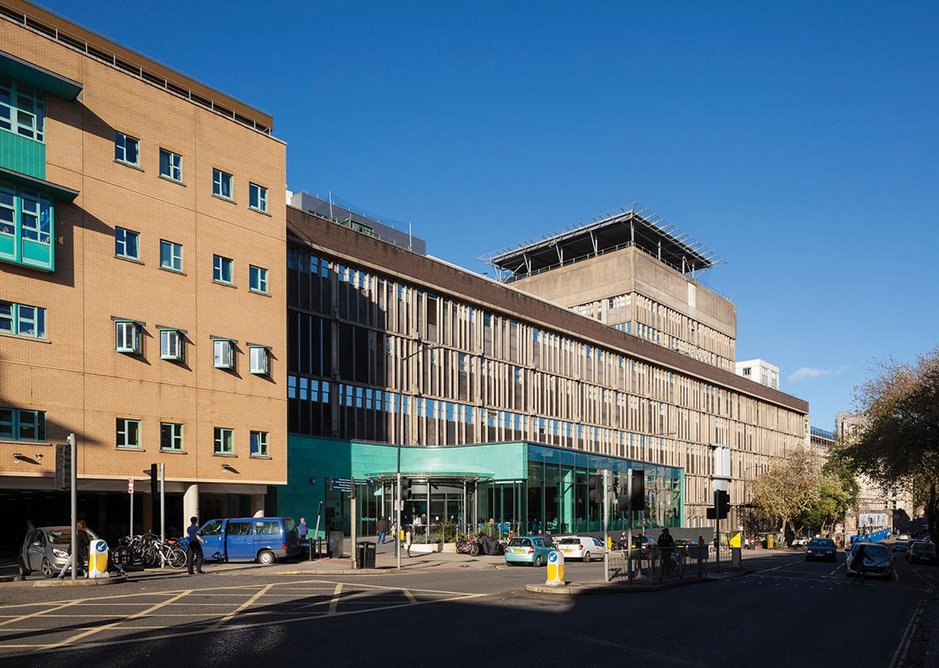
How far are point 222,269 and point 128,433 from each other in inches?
364

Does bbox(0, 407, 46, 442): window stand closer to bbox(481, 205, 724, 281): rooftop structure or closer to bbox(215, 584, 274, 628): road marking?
bbox(215, 584, 274, 628): road marking

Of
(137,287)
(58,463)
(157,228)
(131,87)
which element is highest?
(131,87)

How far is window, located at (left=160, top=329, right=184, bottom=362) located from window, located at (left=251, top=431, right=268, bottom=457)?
600 centimetres

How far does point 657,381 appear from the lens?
3688 inches

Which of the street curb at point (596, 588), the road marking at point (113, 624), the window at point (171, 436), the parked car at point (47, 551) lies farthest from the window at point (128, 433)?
the street curb at point (596, 588)

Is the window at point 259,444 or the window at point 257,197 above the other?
the window at point 257,197

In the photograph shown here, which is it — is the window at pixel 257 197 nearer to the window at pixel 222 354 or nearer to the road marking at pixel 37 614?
the window at pixel 222 354

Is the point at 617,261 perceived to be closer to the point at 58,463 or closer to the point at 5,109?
the point at 5,109

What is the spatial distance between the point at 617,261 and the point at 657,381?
45.4ft

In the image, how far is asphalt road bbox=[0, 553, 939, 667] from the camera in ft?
45.3

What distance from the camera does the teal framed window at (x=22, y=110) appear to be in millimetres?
35000

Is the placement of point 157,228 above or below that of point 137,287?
above

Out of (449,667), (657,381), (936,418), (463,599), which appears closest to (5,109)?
(463,599)

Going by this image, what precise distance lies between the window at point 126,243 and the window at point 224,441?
8719 millimetres
